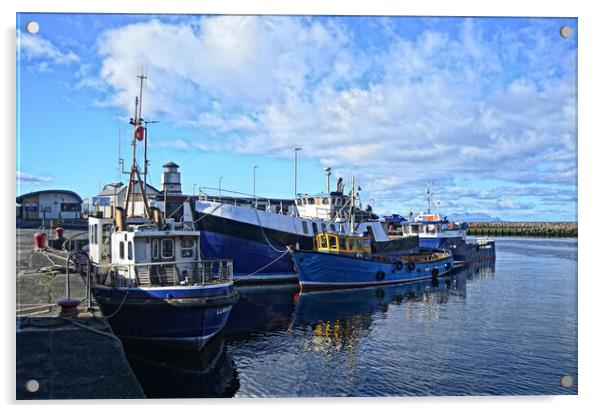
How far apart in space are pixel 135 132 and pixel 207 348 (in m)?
6.31

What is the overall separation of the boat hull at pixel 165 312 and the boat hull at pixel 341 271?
12.4 m

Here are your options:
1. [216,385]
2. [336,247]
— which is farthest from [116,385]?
[336,247]

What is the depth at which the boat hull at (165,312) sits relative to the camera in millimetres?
11016

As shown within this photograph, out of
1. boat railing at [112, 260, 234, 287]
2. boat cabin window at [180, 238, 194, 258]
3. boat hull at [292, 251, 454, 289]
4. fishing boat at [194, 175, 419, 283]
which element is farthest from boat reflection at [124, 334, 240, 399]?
fishing boat at [194, 175, 419, 283]

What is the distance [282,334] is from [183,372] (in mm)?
4604

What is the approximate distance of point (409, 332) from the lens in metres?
14.8

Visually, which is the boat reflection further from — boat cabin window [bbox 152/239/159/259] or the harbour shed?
the harbour shed

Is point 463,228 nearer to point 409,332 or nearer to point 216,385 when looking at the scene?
point 409,332

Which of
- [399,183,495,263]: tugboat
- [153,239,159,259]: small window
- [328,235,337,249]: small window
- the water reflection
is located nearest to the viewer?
the water reflection

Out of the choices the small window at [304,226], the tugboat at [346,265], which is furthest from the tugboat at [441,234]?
the small window at [304,226]

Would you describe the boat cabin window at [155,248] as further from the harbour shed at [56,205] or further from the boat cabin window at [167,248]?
the harbour shed at [56,205]

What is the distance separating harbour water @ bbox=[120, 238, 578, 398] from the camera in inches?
397

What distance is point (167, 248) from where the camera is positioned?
1235 cm

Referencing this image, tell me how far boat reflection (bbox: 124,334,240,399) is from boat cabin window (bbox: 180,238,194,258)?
97.5 inches
